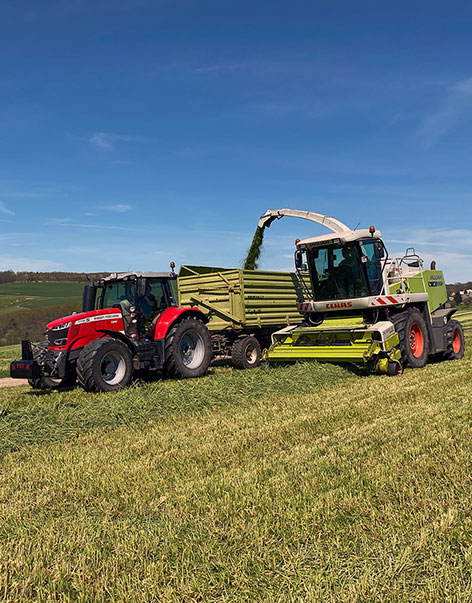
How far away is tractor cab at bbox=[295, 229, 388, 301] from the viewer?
386 inches

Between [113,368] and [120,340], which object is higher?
[120,340]

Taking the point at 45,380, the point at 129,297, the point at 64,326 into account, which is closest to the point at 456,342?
the point at 129,297

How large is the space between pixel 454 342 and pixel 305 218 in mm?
4243

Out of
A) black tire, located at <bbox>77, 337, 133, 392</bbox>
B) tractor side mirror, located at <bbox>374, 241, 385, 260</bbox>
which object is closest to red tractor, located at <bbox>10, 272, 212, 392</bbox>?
black tire, located at <bbox>77, 337, 133, 392</bbox>

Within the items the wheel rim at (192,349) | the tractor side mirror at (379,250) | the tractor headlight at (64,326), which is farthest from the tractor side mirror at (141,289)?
the tractor side mirror at (379,250)

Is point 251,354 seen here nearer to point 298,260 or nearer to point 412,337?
point 298,260

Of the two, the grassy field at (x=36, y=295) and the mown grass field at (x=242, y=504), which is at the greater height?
the grassy field at (x=36, y=295)

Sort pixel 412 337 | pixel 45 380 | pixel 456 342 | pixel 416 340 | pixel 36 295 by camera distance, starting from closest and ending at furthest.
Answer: pixel 45 380 → pixel 412 337 → pixel 416 340 → pixel 456 342 → pixel 36 295

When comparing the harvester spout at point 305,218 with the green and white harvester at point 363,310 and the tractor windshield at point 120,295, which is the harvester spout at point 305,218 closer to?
the green and white harvester at point 363,310

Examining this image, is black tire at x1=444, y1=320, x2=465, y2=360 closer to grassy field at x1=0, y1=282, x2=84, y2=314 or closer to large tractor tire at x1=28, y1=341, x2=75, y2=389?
large tractor tire at x1=28, y1=341, x2=75, y2=389

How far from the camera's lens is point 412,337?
33.1ft

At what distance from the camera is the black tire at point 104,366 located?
798 cm

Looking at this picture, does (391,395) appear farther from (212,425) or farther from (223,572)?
(223,572)

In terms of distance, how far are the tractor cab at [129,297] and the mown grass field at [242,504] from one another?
2894mm
